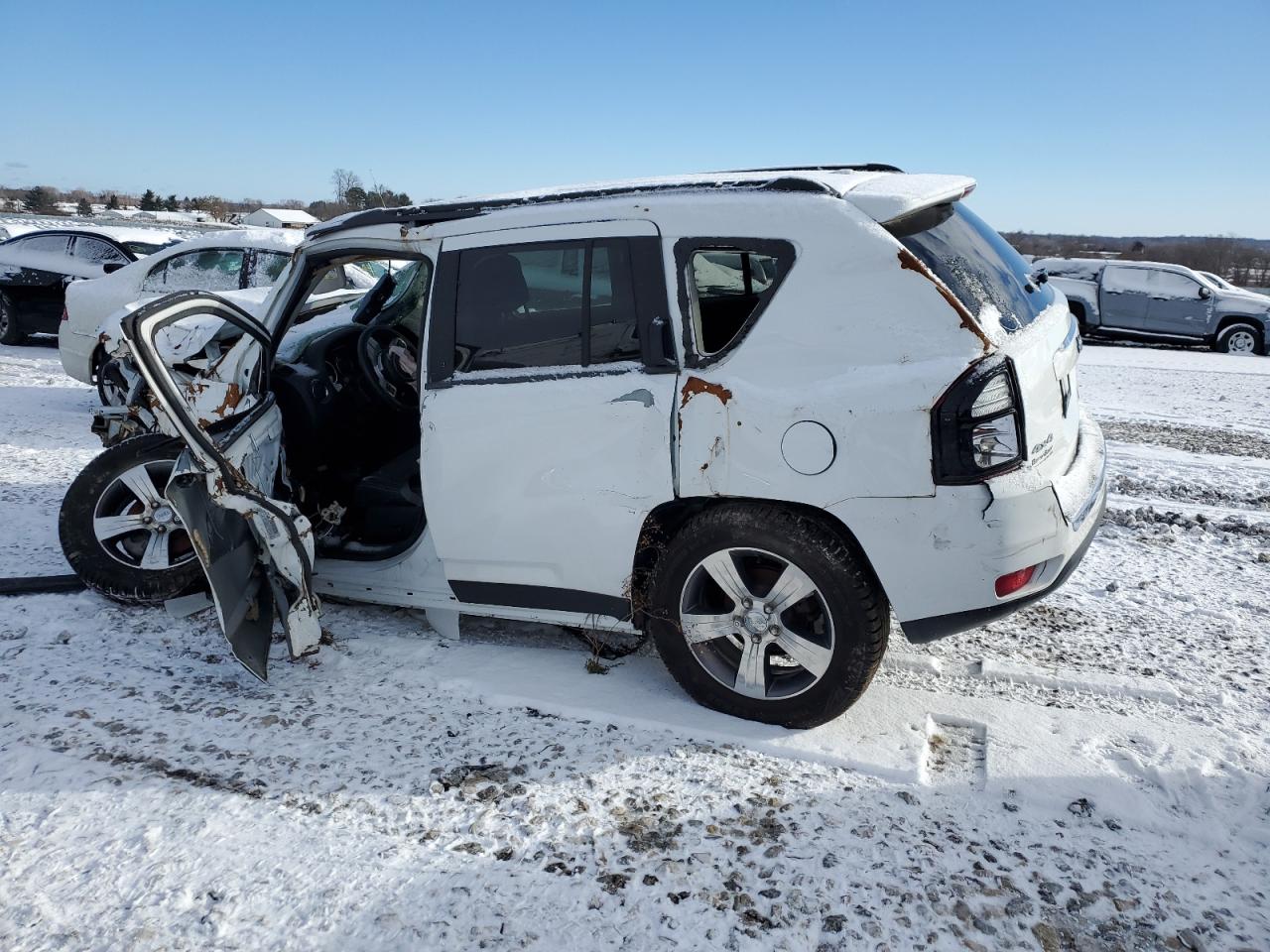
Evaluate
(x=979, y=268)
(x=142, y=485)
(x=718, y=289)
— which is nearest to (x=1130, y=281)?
(x=979, y=268)

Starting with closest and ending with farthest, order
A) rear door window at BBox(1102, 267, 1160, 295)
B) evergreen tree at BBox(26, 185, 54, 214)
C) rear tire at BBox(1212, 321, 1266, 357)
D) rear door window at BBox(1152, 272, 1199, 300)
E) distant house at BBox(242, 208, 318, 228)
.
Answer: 1. rear tire at BBox(1212, 321, 1266, 357)
2. rear door window at BBox(1152, 272, 1199, 300)
3. rear door window at BBox(1102, 267, 1160, 295)
4. distant house at BBox(242, 208, 318, 228)
5. evergreen tree at BBox(26, 185, 54, 214)

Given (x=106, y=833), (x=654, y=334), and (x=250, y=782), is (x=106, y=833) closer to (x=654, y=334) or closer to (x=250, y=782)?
(x=250, y=782)

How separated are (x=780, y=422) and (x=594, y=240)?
0.99 m

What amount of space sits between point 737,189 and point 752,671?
1.74 m

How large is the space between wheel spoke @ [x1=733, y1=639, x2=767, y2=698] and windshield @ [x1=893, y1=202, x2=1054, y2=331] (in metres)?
1.37

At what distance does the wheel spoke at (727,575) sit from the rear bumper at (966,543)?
17.2 inches

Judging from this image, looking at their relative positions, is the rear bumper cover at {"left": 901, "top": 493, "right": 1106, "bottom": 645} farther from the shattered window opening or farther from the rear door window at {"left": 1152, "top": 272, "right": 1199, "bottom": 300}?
the rear door window at {"left": 1152, "top": 272, "right": 1199, "bottom": 300}

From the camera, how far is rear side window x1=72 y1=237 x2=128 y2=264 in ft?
39.3

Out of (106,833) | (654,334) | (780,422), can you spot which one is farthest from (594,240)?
(106,833)

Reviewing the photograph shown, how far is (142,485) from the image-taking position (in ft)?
14.0

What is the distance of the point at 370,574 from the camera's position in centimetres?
396

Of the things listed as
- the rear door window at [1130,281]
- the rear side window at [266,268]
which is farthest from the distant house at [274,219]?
the rear side window at [266,268]

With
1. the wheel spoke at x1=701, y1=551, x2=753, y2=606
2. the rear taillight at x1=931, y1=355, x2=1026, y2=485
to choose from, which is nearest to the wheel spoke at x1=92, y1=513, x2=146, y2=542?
the wheel spoke at x1=701, y1=551, x2=753, y2=606

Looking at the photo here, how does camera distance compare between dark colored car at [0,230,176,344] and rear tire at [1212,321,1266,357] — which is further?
rear tire at [1212,321,1266,357]
